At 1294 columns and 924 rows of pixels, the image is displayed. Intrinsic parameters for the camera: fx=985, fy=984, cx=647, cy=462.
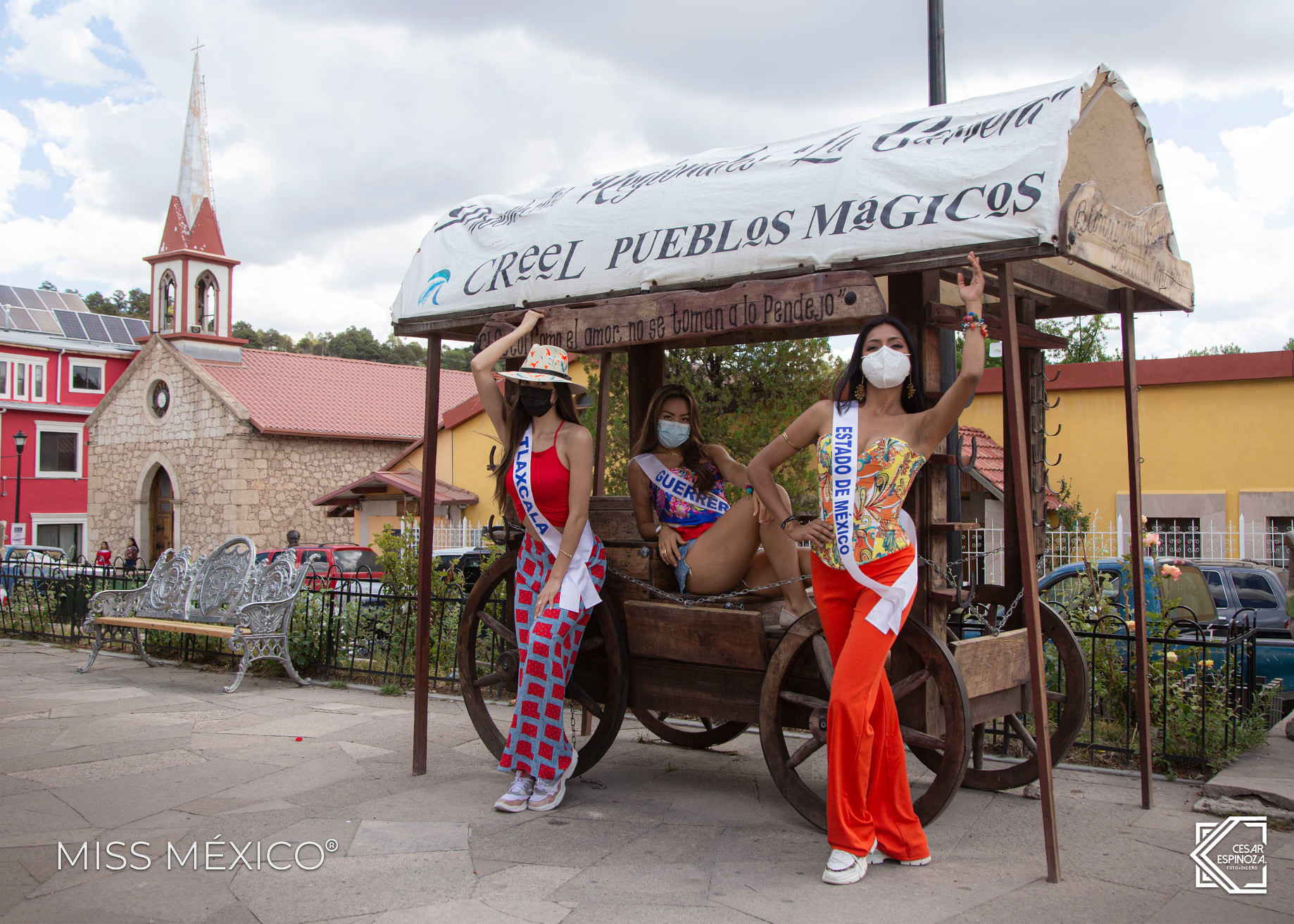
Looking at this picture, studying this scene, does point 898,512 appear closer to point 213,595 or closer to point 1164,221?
point 1164,221

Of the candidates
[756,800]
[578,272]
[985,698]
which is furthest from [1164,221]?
[756,800]

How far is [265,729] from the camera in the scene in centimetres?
652

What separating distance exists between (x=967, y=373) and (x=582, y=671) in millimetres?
2579

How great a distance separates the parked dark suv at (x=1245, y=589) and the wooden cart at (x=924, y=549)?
463 cm

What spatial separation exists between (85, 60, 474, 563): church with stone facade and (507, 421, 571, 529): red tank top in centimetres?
2401

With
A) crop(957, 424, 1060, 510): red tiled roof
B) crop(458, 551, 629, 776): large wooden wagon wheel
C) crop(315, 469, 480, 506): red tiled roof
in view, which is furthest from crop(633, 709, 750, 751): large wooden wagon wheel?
crop(315, 469, 480, 506): red tiled roof

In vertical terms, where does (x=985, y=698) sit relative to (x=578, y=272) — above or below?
below

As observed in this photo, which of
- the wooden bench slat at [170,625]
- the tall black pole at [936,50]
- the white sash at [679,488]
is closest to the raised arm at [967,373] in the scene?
the white sash at [679,488]

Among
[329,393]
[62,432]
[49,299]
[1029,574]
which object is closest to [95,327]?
[49,299]

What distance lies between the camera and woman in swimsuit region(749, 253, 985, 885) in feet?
12.4

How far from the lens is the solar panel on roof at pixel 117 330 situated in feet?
137

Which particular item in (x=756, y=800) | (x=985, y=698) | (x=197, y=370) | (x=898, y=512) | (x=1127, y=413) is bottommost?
(x=756, y=800)

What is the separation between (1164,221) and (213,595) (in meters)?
7.92

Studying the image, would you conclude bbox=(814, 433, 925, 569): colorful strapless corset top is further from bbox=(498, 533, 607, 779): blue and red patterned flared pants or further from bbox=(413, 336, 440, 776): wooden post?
bbox=(413, 336, 440, 776): wooden post
